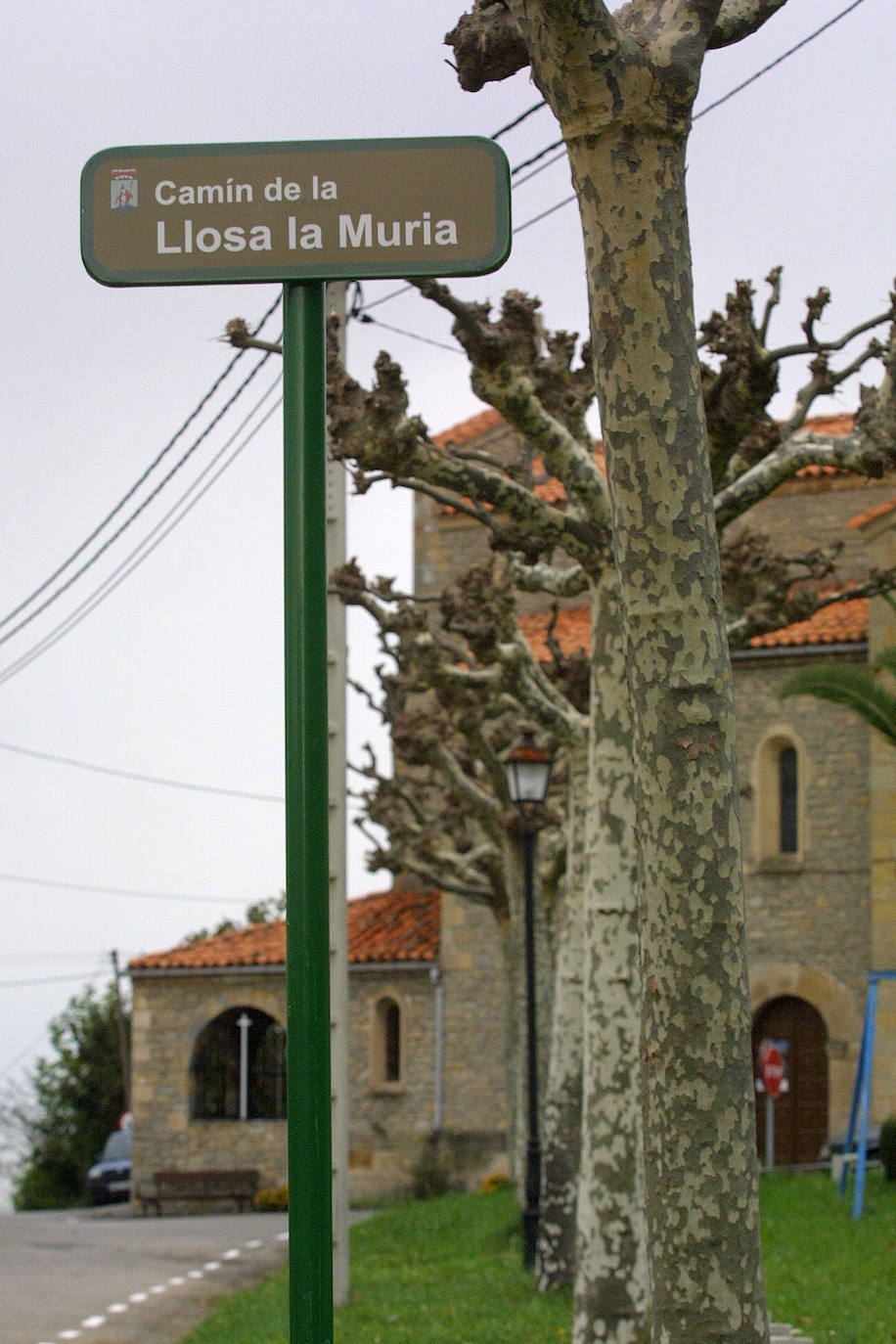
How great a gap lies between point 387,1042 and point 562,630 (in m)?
7.58

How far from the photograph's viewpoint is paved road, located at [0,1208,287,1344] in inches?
571

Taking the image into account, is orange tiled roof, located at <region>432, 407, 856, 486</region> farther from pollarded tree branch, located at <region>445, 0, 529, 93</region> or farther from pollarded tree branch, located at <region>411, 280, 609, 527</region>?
pollarded tree branch, located at <region>445, 0, 529, 93</region>

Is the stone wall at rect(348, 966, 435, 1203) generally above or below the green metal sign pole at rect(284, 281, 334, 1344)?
below

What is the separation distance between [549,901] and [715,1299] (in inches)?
729

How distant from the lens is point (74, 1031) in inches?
1871

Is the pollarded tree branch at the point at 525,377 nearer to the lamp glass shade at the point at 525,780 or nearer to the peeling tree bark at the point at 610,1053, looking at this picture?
the peeling tree bark at the point at 610,1053

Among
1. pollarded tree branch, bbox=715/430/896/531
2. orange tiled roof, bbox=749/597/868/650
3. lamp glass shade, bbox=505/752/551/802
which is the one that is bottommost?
lamp glass shade, bbox=505/752/551/802

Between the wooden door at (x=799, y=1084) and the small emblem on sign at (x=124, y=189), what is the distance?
80.2 ft

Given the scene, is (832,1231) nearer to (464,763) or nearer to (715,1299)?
(464,763)

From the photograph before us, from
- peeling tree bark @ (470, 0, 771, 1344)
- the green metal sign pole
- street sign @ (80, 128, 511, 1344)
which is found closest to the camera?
the green metal sign pole

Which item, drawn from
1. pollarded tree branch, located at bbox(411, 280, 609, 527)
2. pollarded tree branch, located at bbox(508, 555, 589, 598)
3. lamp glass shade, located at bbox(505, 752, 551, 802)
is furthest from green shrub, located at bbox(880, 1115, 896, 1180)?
pollarded tree branch, located at bbox(411, 280, 609, 527)

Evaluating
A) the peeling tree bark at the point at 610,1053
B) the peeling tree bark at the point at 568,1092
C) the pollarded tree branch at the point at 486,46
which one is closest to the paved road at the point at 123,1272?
the peeling tree bark at the point at 568,1092

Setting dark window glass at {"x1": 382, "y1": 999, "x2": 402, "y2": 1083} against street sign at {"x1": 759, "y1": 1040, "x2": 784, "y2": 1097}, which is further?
dark window glass at {"x1": 382, "y1": 999, "x2": 402, "y2": 1083}

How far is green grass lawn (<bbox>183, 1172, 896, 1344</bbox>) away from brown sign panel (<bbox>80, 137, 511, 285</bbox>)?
26.2ft
